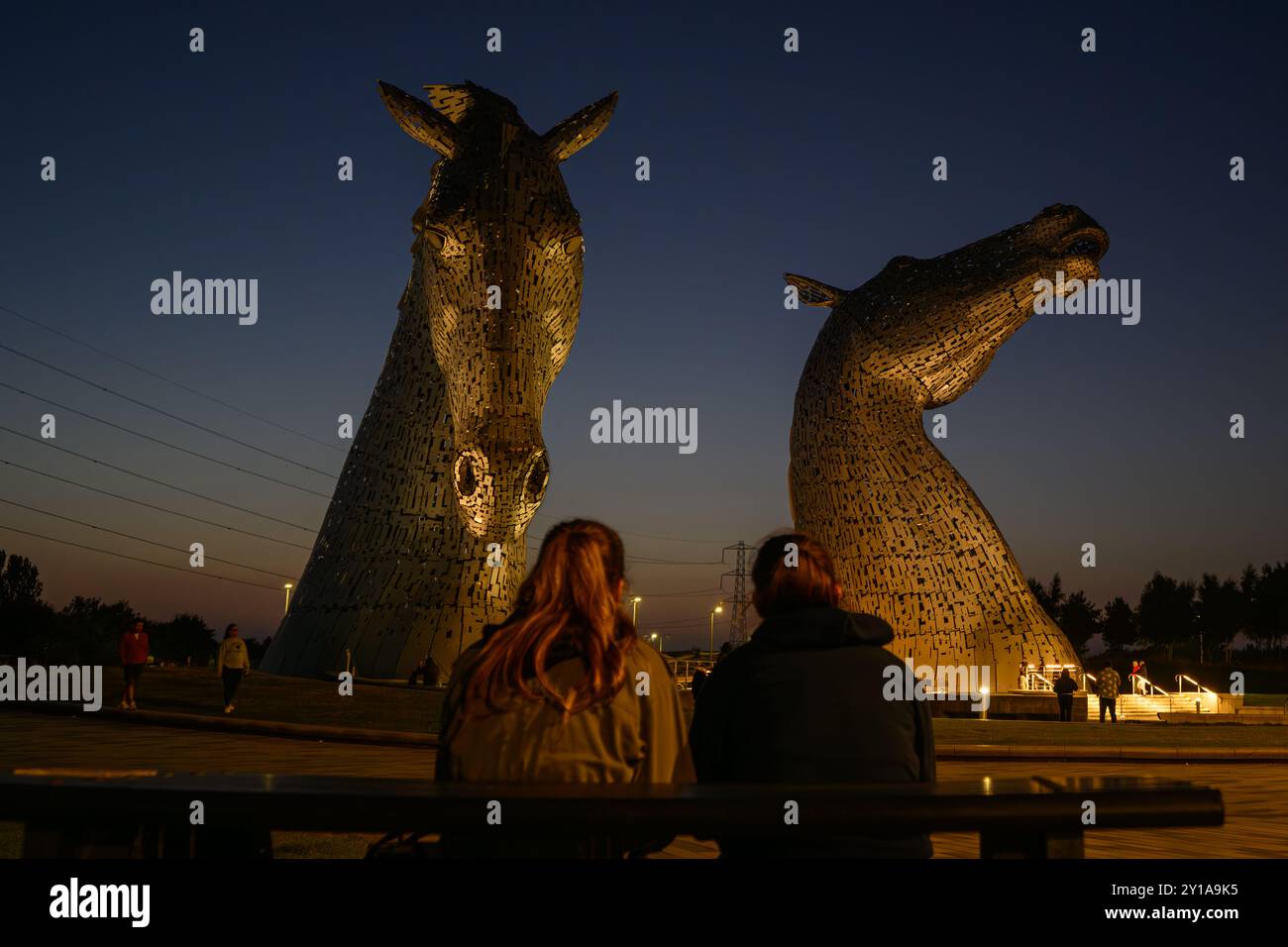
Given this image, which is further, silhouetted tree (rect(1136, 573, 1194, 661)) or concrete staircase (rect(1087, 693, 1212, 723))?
silhouetted tree (rect(1136, 573, 1194, 661))

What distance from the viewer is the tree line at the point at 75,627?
55.6 meters

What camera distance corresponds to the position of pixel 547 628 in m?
2.96

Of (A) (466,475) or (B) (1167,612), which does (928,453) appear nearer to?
(A) (466,475)

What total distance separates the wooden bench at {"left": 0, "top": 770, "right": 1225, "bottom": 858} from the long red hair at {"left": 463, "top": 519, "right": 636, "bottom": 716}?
→ 0.24 meters

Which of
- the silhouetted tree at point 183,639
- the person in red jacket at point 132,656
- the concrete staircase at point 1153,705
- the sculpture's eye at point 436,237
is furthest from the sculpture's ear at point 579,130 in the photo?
the silhouetted tree at point 183,639

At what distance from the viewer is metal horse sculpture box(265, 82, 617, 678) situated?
14523 mm

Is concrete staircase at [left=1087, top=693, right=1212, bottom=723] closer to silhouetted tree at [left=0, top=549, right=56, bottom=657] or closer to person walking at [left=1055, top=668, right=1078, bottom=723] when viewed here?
person walking at [left=1055, top=668, right=1078, bottom=723]

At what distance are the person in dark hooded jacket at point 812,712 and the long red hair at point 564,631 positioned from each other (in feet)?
1.46

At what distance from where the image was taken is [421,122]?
16.1 m

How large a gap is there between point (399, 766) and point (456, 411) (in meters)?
5.64

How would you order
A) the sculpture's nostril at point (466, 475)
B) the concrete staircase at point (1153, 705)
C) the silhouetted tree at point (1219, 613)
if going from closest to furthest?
the sculpture's nostril at point (466, 475), the concrete staircase at point (1153, 705), the silhouetted tree at point (1219, 613)

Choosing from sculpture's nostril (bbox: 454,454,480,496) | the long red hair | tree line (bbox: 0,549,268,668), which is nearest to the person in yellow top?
sculpture's nostril (bbox: 454,454,480,496)

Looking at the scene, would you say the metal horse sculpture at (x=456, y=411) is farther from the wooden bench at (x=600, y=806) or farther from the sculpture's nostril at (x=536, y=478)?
the wooden bench at (x=600, y=806)
